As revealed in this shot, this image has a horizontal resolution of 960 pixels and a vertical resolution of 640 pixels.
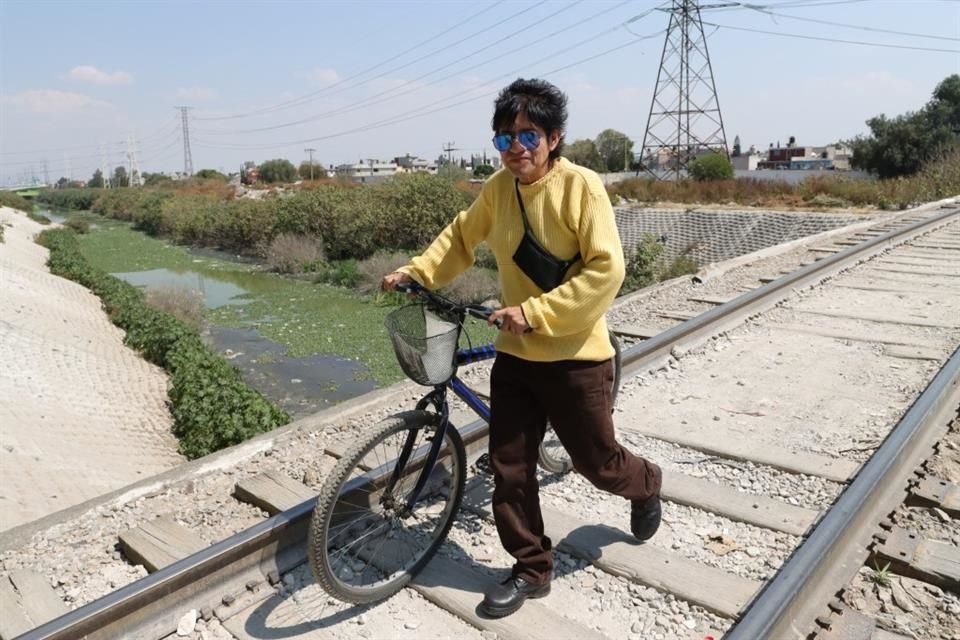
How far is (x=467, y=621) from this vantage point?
9.09ft

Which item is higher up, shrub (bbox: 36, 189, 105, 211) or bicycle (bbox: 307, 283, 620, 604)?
shrub (bbox: 36, 189, 105, 211)

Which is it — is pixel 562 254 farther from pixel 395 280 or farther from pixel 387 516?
pixel 387 516

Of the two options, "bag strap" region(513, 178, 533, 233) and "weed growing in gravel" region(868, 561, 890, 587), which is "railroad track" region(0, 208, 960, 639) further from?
"bag strap" region(513, 178, 533, 233)

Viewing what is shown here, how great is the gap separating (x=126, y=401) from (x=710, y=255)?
1819 centimetres

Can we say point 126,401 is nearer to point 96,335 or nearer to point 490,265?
point 96,335

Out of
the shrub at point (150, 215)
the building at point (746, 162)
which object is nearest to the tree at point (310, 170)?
the shrub at point (150, 215)

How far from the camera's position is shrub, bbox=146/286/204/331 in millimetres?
16375

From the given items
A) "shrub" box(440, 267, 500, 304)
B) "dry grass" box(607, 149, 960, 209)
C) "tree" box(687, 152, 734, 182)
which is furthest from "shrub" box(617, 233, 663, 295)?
"tree" box(687, 152, 734, 182)

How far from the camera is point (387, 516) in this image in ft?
10.1

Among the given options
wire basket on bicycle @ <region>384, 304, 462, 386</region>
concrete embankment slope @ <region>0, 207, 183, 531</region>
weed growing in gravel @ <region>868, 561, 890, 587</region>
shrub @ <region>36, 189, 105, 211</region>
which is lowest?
concrete embankment slope @ <region>0, 207, 183, 531</region>

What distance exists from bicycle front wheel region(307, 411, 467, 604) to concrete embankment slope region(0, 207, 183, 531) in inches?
157

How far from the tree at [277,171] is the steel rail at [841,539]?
80446 mm

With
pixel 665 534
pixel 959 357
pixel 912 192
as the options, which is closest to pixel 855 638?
pixel 665 534

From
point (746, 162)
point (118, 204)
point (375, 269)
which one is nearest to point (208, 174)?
point (118, 204)
